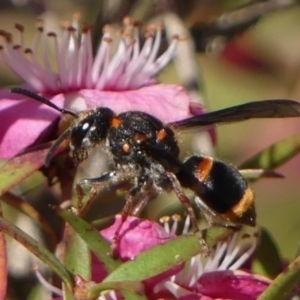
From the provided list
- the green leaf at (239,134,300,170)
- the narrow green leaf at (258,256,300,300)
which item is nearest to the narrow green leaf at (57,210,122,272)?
the narrow green leaf at (258,256,300,300)

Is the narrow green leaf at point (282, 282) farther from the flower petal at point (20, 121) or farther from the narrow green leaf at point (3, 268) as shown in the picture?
the flower petal at point (20, 121)

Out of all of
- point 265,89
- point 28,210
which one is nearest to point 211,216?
point 28,210

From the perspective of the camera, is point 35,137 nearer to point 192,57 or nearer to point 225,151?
point 192,57

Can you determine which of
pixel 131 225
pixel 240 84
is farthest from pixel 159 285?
pixel 240 84

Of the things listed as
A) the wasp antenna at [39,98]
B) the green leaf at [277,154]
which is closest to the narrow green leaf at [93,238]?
the wasp antenna at [39,98]

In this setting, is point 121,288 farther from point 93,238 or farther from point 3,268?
point 3,268

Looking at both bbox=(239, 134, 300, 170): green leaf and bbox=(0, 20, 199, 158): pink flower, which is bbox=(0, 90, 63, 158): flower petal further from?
bbox=(239, 134, 300, 170): green leaf
